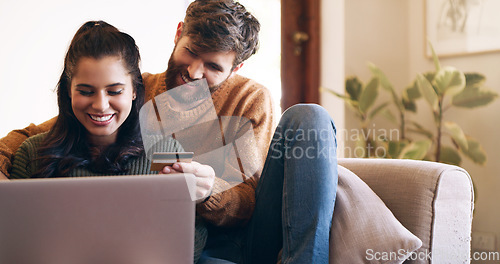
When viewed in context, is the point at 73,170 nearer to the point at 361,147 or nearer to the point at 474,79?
the point at 361,147

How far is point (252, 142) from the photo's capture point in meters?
1.27

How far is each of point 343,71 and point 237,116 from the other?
45.0 inches

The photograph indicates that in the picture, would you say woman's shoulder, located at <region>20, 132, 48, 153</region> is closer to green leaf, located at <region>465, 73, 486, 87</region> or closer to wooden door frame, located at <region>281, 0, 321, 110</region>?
wooden door frame, located at <region>281, 0, 321, 110</region>

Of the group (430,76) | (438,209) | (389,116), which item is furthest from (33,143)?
(430,76)

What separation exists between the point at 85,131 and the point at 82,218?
0.48 metres

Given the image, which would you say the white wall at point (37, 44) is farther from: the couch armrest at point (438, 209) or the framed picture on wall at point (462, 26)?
the framed picture on wall at point (462, 26)

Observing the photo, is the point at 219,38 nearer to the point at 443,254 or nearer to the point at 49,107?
the point at 49,107

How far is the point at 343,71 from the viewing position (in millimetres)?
2322

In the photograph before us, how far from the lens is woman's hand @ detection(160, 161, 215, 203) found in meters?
0.93

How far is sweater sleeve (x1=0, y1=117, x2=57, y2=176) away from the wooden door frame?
138 centimetres

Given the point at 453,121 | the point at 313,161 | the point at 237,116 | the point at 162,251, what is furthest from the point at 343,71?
the point at 162,251

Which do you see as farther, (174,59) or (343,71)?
(343,71)

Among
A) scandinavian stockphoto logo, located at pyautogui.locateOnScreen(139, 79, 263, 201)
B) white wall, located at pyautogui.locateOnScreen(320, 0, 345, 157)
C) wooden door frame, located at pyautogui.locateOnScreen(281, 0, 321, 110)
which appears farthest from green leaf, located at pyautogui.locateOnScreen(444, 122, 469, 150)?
scandinavian stockphoto logo, located at pyautogui.locateOnScreen(139, 79, 263, 201)

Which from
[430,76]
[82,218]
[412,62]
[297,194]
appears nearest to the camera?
[82,218]
